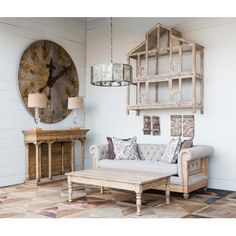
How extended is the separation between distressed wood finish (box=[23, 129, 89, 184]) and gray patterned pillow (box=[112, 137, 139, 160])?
108cm

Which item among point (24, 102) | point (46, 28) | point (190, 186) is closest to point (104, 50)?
point (46, 28)

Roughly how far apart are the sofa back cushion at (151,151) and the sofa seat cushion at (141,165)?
0.49 m

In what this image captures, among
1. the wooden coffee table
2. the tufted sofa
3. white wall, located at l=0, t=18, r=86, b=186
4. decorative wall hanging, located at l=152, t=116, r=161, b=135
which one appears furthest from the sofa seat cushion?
white wall, located at l=0, t=18, r=86, b=186

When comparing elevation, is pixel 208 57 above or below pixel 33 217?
above

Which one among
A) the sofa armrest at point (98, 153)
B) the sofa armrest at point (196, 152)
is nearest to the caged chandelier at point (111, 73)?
the sofa armrest at point (196, 152)

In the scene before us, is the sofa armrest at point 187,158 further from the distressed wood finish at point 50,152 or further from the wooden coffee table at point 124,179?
the distressed wood finish at point 50,152

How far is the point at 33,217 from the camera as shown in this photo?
4066mm

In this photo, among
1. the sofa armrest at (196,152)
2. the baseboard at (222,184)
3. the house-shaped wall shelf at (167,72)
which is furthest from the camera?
the house-shaped wall shelf at (167,72)

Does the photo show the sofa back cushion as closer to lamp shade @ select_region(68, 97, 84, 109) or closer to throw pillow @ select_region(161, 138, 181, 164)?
throw pillow @ select_region(161, 138, 181, 164)

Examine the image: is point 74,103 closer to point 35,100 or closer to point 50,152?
point 35,100

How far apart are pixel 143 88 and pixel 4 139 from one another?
8.88 ft

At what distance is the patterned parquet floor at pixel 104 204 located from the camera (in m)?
4.23
